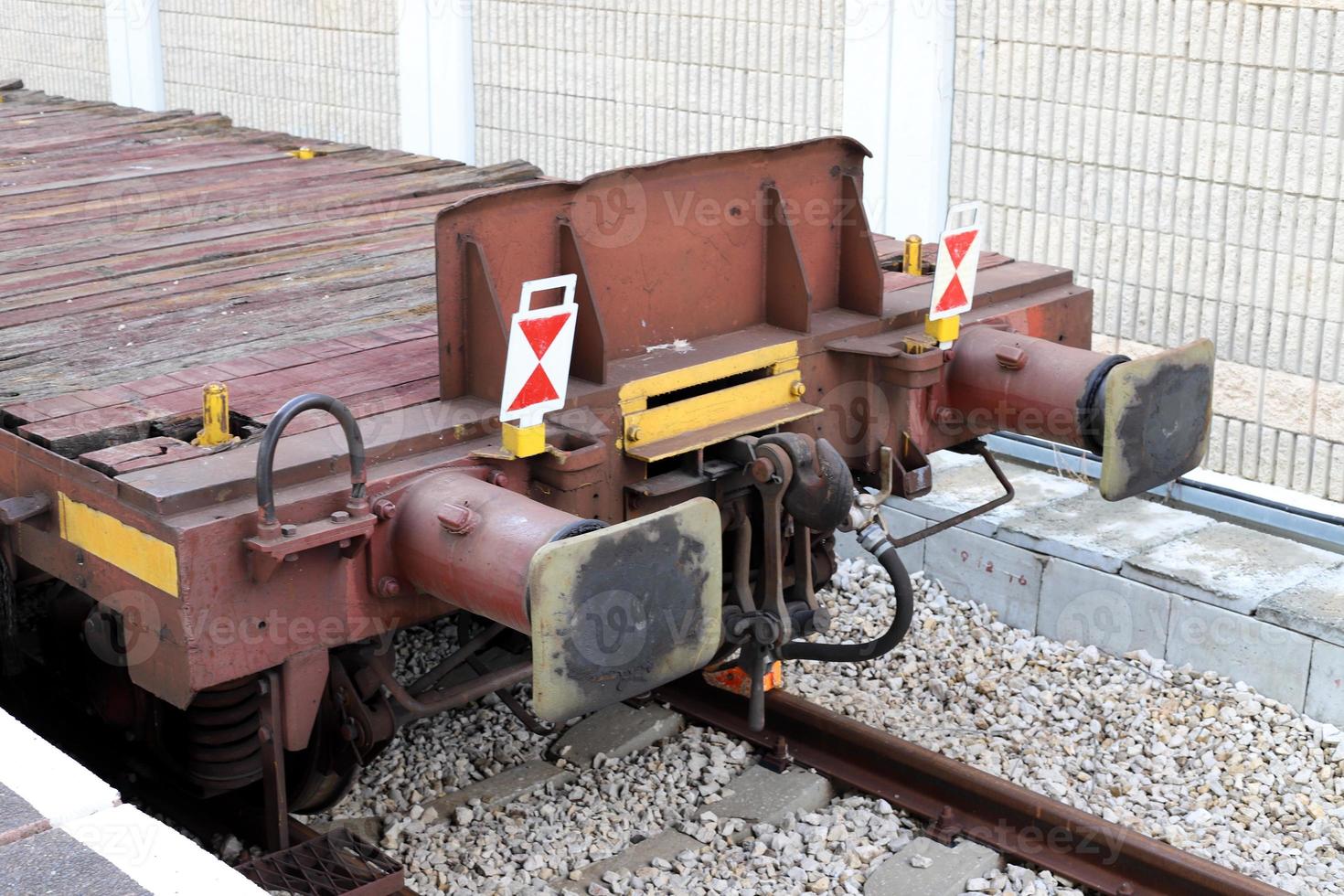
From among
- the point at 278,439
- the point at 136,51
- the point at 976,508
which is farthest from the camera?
the point at 136,51

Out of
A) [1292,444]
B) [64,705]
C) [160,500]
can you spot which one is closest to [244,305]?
[64,705]

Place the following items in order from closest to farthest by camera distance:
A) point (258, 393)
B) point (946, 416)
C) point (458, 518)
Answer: point (458, 518) → point (258, 393) → point (946, 416)

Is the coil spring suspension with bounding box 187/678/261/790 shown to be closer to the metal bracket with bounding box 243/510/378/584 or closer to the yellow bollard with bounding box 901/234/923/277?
the metal bracket with bounding box 243/510/378/584

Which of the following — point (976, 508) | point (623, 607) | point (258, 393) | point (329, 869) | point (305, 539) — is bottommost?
point (329, 869)

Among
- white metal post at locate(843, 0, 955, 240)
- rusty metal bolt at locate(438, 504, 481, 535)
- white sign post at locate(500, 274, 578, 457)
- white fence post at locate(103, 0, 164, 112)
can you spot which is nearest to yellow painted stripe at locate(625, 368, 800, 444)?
white sign post at locate(500, 274, 578, 457)

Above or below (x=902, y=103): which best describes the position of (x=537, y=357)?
below

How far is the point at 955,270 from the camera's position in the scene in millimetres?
4340

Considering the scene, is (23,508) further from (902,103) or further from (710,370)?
(902,103)

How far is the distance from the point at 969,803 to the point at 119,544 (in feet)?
7.75

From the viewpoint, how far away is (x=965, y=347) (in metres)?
4.56

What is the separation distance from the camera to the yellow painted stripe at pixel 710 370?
3.94m

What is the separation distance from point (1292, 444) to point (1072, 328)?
1844 mm

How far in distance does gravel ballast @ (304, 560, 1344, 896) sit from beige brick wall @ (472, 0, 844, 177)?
3.15m

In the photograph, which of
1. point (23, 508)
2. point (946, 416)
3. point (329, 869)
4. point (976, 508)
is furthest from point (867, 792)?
point (23, 508)
